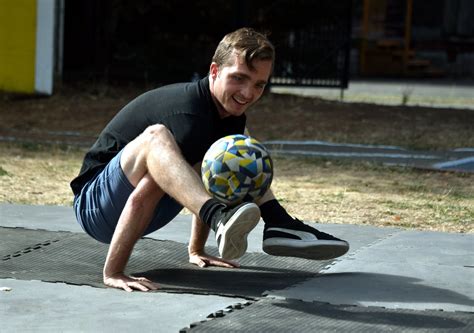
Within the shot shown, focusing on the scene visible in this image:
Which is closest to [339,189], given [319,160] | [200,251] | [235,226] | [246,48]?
[319,160]

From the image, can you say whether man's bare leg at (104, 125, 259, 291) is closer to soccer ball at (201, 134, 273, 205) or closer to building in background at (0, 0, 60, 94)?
soccer ball at (201, 134, 273, 205)

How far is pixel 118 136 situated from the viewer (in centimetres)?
545

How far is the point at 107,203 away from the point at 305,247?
39.2 inches

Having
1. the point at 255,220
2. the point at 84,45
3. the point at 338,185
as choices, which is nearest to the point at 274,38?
the point at 84,45

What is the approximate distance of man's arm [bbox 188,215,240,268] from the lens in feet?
19.0

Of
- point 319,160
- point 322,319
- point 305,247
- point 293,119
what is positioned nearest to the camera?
point 322,319

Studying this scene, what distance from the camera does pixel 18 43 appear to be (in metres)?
15.5

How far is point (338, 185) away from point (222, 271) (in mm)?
3550

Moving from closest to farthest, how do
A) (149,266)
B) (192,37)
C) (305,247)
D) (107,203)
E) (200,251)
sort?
(305,247)
(107,203)
(149,266)
(200,251)
(192,37)

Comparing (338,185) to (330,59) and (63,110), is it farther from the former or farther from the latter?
(330,59)

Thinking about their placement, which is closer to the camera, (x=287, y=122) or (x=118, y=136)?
(x=118, y=136)

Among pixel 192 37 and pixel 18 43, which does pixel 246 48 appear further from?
pixel 192 37

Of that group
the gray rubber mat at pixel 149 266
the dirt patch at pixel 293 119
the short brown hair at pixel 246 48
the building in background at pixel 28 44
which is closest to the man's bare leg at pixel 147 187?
the gray rubber mat at pixel 149 266

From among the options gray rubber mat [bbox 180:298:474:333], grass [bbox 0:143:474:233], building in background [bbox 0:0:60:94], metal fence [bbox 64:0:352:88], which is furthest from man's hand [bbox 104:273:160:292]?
metal fence [bbox 64:0:352:88]
